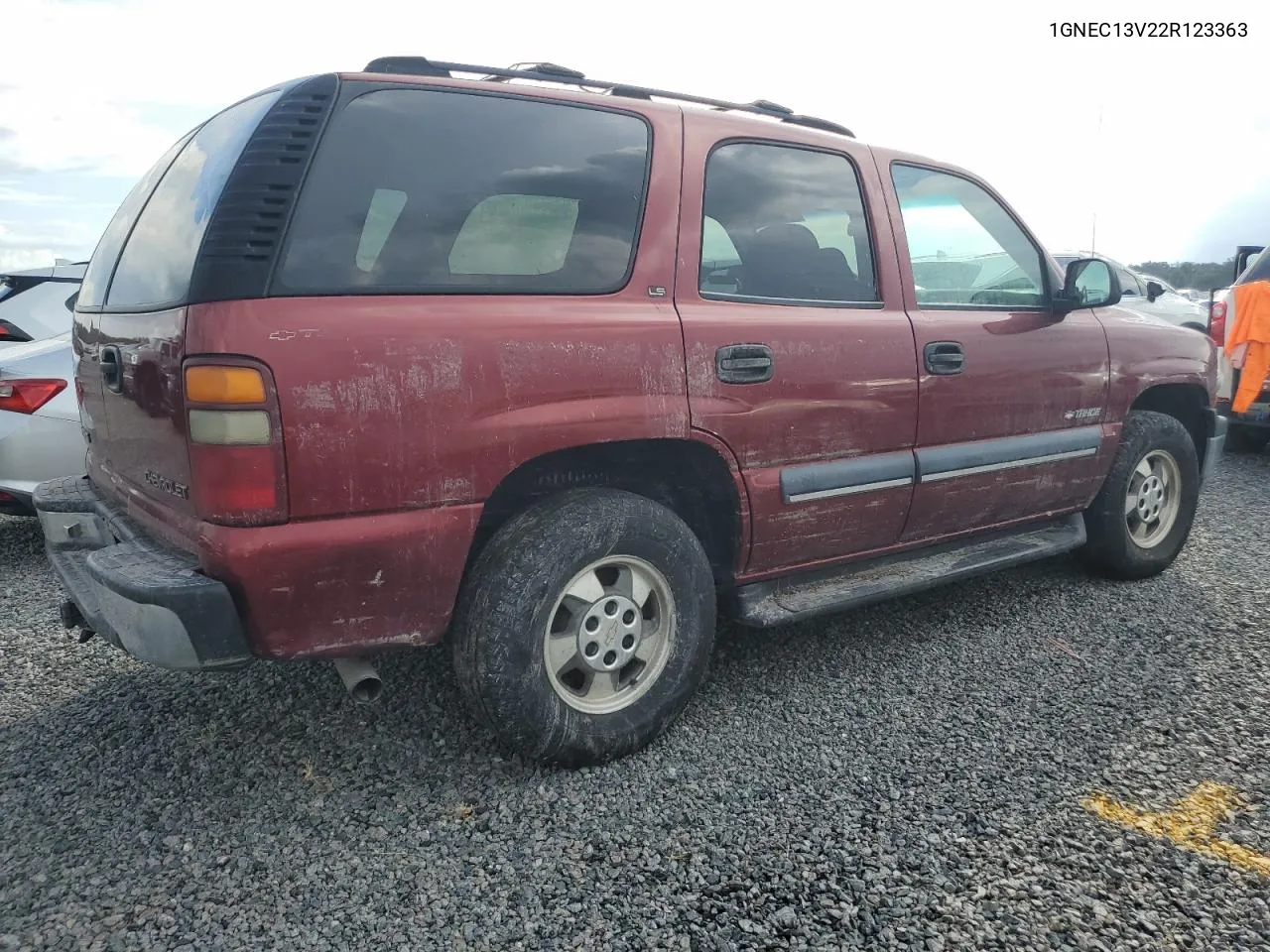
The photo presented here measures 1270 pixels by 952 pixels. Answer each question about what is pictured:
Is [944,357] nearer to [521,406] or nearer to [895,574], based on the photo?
[895,574]

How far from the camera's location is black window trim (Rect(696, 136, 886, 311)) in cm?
280

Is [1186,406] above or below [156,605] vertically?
below

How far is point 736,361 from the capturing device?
2756mm

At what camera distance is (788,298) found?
9.76ft

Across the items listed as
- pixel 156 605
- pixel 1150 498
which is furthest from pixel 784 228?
pixel 1150 498

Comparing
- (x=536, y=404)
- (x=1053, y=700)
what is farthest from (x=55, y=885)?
(x=1053, y=700)

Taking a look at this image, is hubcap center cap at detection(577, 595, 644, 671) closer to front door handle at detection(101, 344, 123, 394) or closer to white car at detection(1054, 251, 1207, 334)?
front door handle at detection(101, 344, 123, 394)

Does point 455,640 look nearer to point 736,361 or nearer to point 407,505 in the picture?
point 407,505

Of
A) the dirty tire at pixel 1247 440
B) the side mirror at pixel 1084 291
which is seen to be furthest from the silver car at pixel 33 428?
the dirty tire at pixel 1247 440

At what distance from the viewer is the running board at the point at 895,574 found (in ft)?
9.88

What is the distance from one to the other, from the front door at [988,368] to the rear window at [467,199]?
1188 millimetres

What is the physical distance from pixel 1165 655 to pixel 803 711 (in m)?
1.47

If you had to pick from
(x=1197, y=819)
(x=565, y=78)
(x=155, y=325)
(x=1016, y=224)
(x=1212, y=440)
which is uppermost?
(x=565, y=78)

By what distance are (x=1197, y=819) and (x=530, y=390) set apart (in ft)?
6.51
